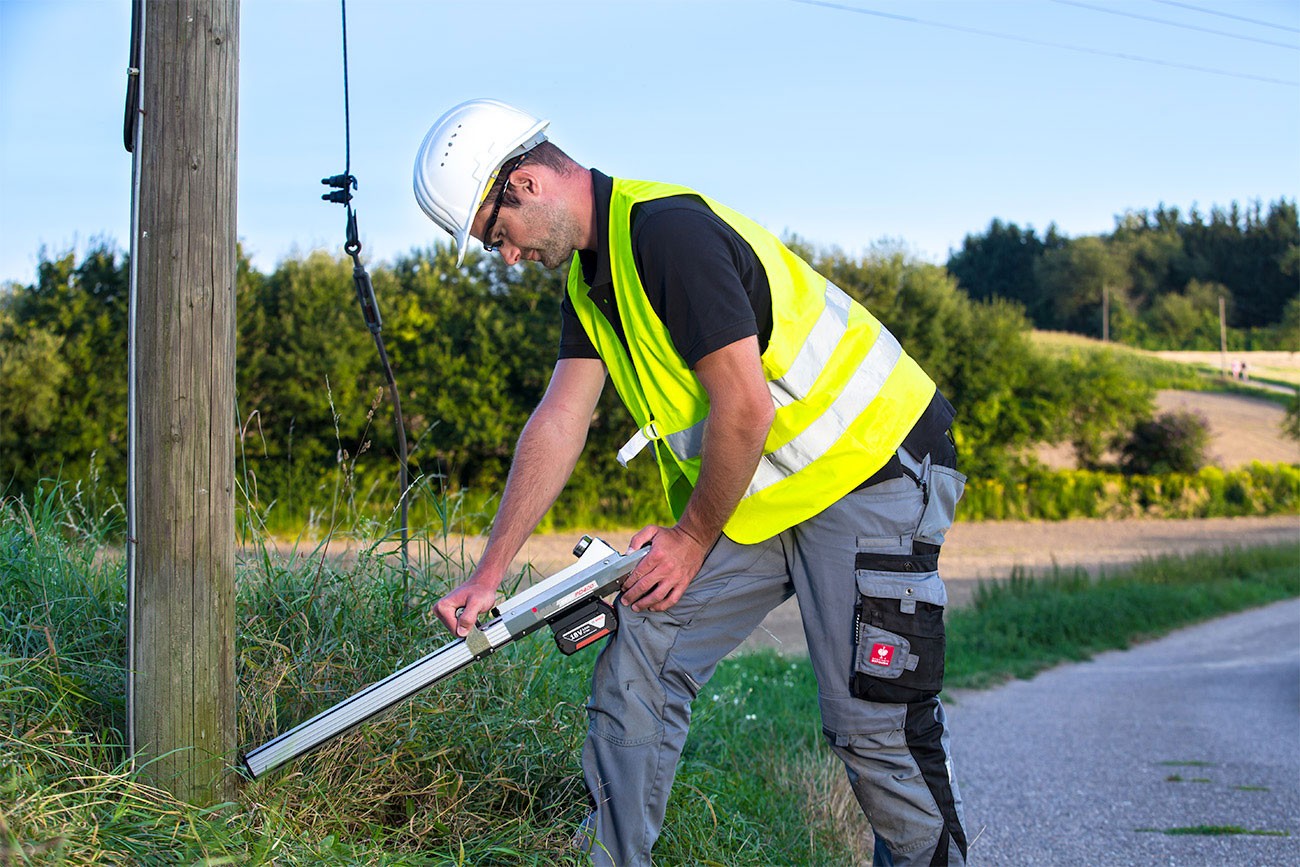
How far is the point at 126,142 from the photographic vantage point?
2.70 metres

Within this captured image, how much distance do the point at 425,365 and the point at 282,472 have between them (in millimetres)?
3177

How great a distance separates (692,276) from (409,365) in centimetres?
1082

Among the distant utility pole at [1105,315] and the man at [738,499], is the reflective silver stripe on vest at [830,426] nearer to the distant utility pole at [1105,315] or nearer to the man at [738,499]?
the man at [738,499]

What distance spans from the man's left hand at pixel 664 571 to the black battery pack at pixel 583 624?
0.24 feet

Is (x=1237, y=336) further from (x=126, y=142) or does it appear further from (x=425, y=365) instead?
(x=126, y=142)

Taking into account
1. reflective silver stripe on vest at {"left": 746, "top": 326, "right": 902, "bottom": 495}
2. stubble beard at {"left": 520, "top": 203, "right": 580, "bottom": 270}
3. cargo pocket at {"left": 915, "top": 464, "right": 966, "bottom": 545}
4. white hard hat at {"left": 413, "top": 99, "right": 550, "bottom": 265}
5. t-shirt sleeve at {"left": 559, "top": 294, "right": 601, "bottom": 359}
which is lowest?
cargo pocket at {"left": 915, "top": 464, "right": 966, "bottom": 545}

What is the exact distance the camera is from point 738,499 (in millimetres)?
2721

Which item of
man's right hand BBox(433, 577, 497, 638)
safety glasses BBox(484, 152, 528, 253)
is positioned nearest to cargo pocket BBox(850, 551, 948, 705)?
man's right hand BBox(433, 577, 497, 638)

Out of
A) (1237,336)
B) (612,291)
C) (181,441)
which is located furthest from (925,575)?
(1237,336)

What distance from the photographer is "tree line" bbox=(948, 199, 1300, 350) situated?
44.2 m

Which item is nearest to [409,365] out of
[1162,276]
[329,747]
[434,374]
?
[434,374]

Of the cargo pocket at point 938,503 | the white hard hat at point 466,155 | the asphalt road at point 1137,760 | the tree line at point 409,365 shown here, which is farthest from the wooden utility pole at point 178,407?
the tree line at point 409,365

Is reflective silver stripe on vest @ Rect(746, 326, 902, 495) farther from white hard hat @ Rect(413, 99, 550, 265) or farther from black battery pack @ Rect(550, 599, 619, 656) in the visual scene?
white hard hat @ Rect(413, 99, 550, 265)

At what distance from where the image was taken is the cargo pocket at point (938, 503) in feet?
9.55
